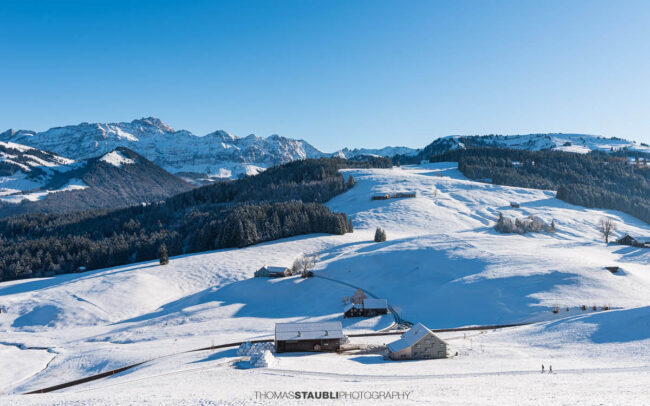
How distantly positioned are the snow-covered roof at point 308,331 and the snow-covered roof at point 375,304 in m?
13.2

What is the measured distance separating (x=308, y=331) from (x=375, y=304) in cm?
1643

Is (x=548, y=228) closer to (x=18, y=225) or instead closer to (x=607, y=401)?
(x=607, y=401)

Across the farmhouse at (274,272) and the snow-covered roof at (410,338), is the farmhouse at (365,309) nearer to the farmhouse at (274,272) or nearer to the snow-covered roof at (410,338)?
the snow-covered roof at (410,338)

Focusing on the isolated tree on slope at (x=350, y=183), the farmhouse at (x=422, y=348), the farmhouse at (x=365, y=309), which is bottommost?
the farmhouse at (x=365, y=309)

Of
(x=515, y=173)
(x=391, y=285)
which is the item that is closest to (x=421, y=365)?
(x=391, y=285)

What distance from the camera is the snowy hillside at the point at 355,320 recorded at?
28.8 m

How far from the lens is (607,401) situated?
21234 millimetres

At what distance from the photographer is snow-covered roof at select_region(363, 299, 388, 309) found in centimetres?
5700

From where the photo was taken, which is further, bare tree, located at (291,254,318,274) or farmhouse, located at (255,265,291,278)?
bare tree, located at (291,254,318,274)

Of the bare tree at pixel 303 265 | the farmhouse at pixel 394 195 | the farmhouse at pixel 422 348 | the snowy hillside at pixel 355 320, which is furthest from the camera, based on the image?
the farmhouse at pixel 394 195

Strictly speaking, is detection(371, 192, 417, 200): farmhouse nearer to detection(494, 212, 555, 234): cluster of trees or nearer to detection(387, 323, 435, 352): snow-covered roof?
detection(494, 212, 555, 234): cluster of trees

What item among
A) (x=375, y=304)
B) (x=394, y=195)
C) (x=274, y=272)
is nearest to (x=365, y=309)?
(x=375, y=304)

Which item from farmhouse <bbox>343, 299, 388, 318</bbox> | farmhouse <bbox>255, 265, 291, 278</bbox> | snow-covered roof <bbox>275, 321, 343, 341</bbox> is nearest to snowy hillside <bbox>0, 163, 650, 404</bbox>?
farmhouse <bbox>343, 299, 388, 318</bbox>

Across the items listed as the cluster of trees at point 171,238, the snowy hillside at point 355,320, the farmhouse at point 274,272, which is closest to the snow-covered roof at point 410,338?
the snowy hillside at point 355,320
